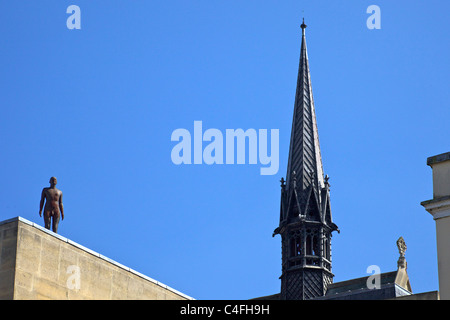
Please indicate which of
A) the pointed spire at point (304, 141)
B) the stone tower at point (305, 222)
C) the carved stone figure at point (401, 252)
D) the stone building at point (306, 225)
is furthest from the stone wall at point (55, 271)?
the pointed spire at point (304, 141)

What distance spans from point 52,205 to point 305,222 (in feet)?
215

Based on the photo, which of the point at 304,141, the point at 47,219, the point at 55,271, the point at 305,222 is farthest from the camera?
the point at 304,141

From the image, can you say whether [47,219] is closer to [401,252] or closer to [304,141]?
[401,252]

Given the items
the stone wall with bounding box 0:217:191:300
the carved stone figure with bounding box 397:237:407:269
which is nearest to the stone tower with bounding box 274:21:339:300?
the carved stone figure with bounding box 397:237:407:269

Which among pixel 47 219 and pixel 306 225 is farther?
pixel 306 225

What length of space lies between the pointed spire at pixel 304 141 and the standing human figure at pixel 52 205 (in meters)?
68.4

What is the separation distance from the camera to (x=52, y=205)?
34.9 meters

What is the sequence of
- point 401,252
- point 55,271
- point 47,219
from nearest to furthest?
point 55,271 < point 47,219 < point 401,252

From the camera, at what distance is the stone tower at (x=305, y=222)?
9756cm

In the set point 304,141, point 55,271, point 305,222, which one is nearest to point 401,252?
point 305,222

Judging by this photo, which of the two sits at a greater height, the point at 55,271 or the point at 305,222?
the point at 305,222

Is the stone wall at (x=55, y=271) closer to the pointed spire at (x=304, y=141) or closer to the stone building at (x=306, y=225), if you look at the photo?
the stone building at (x=306, y=225)

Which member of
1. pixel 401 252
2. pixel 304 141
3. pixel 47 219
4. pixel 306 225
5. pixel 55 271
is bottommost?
pixel 55 271
